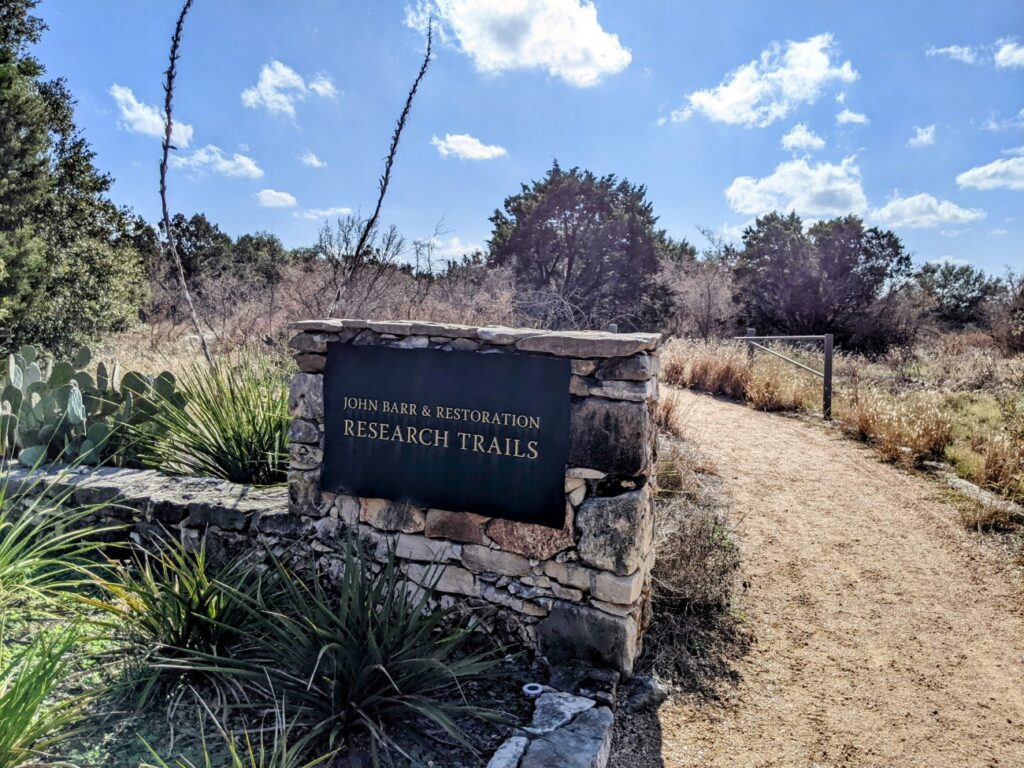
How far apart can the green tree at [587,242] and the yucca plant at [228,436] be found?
20.0 metres

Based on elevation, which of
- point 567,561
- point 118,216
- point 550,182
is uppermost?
point 550,182

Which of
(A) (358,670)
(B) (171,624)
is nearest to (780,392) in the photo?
(A) (358,670)

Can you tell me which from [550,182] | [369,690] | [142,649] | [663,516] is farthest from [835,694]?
[550,182]

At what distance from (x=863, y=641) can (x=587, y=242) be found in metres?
22.7

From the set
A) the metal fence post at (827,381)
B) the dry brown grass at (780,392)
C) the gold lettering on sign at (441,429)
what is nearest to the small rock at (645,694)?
the gold lettering on sign at (441,429)

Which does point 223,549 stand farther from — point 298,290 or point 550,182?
point 550,182

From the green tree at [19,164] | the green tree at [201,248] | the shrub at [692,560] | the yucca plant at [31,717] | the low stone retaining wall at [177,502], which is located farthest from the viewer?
the green tree at [201,248]

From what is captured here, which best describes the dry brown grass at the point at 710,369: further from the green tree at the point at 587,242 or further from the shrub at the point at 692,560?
the green tree at the point at 587,242

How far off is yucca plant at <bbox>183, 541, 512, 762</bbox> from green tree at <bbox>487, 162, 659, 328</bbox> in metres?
21.7

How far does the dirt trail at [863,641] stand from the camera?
9.35ft

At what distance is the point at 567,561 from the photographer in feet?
9.71

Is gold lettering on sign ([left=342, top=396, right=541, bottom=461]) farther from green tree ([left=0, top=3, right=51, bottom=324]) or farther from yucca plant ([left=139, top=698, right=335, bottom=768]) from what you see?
green tree ([left=0, top=3, right=51, bottom=324])

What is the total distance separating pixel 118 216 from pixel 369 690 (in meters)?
16.3

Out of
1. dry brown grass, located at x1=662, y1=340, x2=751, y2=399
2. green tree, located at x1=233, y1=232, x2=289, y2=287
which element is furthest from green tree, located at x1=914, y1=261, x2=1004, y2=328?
green tree, located at x1=233, y1=232, x2=289, y2=287
